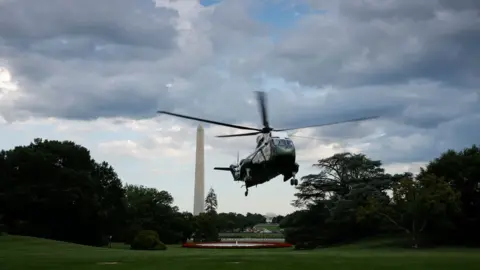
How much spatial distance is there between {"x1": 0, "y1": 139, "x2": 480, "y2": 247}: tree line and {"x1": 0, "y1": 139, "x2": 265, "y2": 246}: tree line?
15cm

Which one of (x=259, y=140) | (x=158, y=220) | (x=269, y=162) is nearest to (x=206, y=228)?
(x=158, y=220)

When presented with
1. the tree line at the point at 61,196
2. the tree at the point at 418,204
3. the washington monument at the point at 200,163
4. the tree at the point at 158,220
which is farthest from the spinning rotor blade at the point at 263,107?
the washington monument at the point at 200,163

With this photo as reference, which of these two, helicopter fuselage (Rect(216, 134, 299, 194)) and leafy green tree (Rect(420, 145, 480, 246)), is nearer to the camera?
helicopter fuselage (Rect(216, 134, 299, 194))

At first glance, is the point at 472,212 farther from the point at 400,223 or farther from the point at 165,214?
the point at 165,214

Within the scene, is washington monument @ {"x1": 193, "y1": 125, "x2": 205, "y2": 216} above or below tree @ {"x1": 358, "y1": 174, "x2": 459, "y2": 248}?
above

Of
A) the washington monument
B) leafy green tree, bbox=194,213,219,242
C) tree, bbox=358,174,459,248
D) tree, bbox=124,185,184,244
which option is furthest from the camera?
the washington monument

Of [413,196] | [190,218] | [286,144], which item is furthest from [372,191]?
[286,144]

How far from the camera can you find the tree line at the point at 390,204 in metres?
77.0

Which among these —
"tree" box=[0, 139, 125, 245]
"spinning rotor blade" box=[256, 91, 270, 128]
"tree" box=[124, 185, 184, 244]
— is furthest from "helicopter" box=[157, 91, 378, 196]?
"tree" box=[124, 185, 184, 244]

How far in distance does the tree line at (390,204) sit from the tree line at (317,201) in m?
0.14

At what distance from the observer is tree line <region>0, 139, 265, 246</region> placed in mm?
89312

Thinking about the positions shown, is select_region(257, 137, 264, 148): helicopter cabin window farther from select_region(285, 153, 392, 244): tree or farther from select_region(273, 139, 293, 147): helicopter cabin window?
select_region(285, 153, 392, 244): tree

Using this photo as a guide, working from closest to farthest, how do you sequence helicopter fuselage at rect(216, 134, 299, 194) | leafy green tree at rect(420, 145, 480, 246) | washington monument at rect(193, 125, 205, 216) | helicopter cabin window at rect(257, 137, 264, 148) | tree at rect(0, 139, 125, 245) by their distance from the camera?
helicopter fuselage at rect(216, 134, 299, 194) → helicopter cabin window at rect(257, 137, 264, 148) → leafy green tree at rect(420, 145, 480, 246) → tree at rect(0, 139, 125, 245) → washington monument at rect(193, 125, 205, 216)

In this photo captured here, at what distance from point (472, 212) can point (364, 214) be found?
16.5 meters
